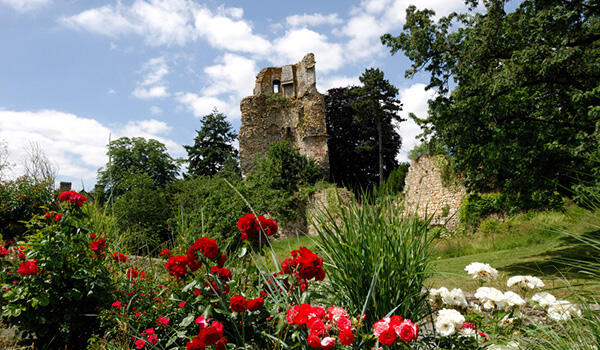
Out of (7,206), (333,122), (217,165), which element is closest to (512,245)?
(7,206)

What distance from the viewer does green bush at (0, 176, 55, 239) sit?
984 cm

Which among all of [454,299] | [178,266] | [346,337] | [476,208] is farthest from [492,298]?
[476,208]

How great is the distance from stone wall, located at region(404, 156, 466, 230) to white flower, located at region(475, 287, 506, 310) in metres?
11.3

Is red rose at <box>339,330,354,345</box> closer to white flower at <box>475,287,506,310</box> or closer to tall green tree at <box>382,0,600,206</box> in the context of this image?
white flower at <box>475,287,506,310</box>

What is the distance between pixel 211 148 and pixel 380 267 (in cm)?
2493

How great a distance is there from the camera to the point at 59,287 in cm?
262

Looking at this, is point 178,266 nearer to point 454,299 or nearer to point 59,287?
point 59,287

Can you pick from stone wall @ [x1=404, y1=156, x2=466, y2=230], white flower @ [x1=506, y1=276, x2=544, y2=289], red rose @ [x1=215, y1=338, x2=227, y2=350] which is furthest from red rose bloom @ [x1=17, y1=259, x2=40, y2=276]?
stone wall @ [x1=404, y1=156, x2=466, y2=230]

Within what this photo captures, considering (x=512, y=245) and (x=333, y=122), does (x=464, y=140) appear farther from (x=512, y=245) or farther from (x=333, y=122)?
(x=333, y=122)

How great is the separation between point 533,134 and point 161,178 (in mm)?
17516

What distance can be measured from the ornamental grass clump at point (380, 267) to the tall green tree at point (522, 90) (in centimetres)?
516

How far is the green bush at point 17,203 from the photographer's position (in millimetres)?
9836

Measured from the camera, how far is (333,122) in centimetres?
2648

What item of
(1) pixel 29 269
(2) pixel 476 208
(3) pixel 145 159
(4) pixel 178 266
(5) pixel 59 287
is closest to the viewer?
(4) pixel 178 266
